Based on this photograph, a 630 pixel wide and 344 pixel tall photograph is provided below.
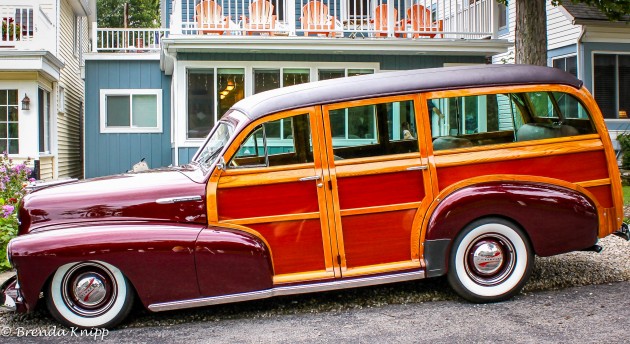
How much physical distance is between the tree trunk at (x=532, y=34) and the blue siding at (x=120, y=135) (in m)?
10.4

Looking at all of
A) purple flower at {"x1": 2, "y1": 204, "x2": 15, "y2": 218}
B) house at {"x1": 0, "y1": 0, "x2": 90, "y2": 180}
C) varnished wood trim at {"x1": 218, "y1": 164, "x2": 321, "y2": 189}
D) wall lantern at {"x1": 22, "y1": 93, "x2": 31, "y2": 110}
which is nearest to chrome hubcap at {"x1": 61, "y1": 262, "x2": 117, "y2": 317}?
varnished wood trim at {"x1": 218, "y1": 164, "x2": 321, "y2": 189}

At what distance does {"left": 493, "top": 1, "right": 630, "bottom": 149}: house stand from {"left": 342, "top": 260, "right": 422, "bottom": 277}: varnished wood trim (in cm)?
1259

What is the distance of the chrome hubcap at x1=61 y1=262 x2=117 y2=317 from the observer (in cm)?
496

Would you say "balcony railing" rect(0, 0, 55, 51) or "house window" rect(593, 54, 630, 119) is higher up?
"balcony railing" rect(0, 0, 55, 51)

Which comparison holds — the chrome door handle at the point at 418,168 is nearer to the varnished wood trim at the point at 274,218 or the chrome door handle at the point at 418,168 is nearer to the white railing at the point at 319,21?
the varnished wood trim at the point at 274,218

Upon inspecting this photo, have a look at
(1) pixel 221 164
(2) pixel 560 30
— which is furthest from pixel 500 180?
(2) pixel 560 30

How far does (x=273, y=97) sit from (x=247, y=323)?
1835 mm

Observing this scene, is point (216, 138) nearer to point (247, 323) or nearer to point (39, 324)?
point (247, 323)

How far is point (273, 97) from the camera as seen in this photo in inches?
215

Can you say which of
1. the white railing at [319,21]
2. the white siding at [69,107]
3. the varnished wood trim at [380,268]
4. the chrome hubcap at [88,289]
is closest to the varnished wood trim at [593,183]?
the varnished wood trim at [380,268]

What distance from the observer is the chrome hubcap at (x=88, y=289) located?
4957 millimetres

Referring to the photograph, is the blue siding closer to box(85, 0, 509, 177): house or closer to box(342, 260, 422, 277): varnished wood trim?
box(85, 0, 509, 177): house

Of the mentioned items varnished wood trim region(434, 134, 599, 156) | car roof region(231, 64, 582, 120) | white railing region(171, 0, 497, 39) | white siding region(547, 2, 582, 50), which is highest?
white siding region(547, 2, 582, 50)

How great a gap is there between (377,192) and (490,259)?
43.3 inches
